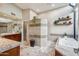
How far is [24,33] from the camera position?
6.05ft

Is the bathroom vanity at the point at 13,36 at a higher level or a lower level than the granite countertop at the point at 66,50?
higher

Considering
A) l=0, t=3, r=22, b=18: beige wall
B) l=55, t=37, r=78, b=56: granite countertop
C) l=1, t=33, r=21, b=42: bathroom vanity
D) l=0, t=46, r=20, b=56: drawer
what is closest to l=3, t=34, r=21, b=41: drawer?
l=1, t=33, r=21, b=42: bathroom vanity

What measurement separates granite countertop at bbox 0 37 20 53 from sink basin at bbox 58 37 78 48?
683 millimetres

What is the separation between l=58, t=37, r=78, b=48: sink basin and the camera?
1780mm

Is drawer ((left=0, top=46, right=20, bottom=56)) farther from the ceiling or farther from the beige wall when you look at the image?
the ceiling

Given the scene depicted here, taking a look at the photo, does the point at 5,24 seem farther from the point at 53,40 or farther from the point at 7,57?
the point at 53,40

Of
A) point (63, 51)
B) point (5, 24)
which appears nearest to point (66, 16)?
point (63, 51)

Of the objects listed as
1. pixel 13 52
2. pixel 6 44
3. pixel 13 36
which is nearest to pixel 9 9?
pixel 13 36

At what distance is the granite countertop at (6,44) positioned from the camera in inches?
68.8

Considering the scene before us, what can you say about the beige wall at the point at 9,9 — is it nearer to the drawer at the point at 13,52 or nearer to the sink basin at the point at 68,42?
the drawer at the point at 13,52

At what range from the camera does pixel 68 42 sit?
179 centimetres

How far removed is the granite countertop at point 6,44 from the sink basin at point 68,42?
68 centimetres

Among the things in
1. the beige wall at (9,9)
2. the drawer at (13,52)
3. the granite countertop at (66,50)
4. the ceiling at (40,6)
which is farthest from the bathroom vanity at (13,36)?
the granite countertop at (66,50)

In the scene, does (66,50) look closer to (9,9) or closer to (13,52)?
(13,52)
